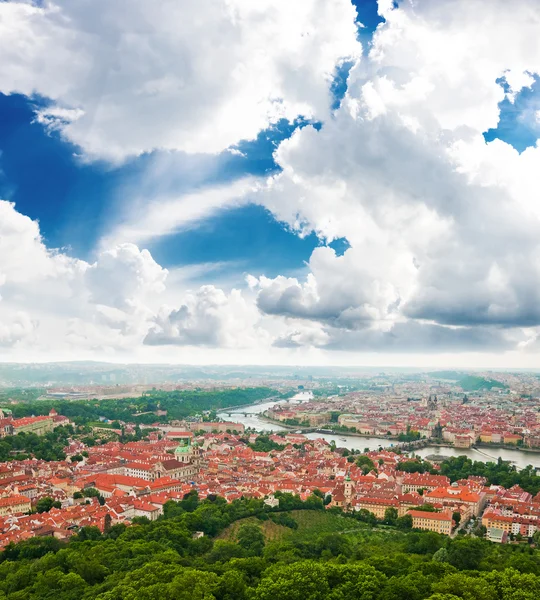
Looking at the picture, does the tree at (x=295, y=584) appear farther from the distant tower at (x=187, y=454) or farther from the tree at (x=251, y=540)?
the distant tower at (x=187, y=454)

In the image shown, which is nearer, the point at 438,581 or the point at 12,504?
the point at 438,581

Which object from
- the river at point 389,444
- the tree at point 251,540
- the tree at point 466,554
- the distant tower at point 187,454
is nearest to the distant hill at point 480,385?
the river at point 389,444

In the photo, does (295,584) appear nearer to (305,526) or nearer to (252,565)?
(252,565)

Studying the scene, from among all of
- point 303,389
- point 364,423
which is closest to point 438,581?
point 364,423

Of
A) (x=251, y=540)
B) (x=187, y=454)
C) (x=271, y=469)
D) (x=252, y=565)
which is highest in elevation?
(x=252, y=565)

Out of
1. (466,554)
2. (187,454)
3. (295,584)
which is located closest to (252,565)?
(295,584)

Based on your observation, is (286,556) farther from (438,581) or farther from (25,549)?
(25,549)

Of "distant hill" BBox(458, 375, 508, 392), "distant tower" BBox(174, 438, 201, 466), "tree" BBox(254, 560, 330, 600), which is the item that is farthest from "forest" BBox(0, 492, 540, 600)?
"distant hill" BBox(458, 375, 508, 392)
